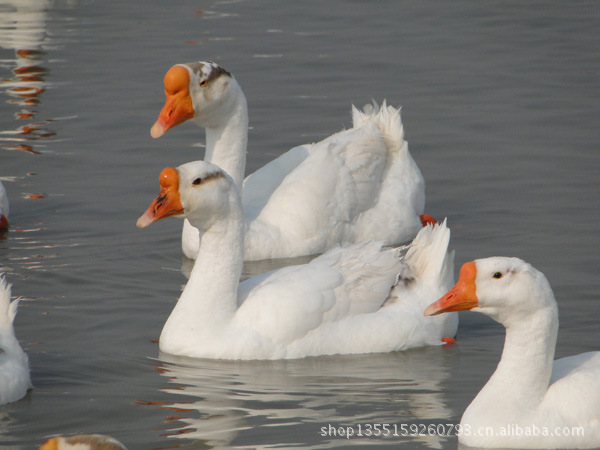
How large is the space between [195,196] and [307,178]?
101 inches

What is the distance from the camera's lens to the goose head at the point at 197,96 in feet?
35.8

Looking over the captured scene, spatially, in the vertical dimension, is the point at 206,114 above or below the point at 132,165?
above

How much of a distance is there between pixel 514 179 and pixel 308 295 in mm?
4636

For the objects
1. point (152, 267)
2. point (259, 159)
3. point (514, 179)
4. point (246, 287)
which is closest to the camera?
point (246, 287)

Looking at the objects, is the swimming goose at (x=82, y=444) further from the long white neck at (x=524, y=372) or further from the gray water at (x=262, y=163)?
the long white neck at (x=524, y=372)

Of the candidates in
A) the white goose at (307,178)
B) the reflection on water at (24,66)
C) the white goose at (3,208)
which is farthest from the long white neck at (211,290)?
the reflection on water at (24,66)

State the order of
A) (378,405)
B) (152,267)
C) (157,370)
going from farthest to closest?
(152,267) → (157,370) → (378,405)

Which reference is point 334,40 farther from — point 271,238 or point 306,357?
point 306,357

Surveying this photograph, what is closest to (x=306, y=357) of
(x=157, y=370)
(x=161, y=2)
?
(x=157, y=370)

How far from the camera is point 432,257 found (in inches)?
356

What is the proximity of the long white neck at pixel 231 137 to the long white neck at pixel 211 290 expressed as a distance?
2.58m

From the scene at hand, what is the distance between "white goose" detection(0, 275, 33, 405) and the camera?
7.55 meters

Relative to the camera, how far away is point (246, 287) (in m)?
8.99

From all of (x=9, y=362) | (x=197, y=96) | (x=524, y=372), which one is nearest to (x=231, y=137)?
(x=197, y=96)
